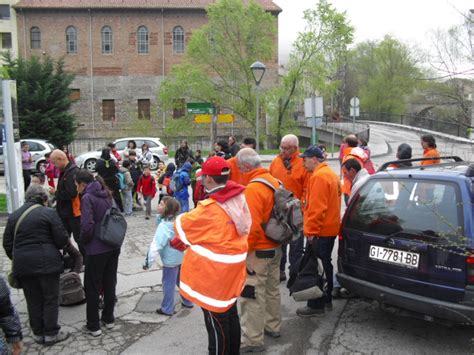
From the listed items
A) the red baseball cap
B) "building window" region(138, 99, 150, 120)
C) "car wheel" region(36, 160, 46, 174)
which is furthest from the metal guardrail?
the red baseball cap

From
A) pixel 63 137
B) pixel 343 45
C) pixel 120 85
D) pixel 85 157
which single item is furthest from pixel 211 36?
→ pixel 120 85

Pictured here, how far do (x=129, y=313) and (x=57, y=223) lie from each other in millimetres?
1582

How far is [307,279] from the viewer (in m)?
4.98

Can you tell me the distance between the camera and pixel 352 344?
473 centimetres

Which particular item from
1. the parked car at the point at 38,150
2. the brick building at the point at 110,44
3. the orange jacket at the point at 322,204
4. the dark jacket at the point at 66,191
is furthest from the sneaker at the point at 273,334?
the brick building at the point at 110,44

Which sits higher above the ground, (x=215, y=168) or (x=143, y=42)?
(x=143, y=42)

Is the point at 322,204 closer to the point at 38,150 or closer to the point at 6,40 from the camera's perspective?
the point at 38,150

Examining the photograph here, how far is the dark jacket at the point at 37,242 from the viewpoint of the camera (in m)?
4.48

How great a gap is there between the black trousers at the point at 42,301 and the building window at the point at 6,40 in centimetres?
4917

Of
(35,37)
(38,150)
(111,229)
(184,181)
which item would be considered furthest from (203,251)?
(35,37)

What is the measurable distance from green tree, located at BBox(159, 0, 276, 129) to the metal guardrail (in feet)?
41.5

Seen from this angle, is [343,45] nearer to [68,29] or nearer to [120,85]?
[120,85]

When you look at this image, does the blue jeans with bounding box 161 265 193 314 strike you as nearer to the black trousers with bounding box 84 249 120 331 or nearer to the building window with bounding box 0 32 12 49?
the black trousers with bounding box 84 249 120 331

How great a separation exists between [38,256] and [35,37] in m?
47.5
